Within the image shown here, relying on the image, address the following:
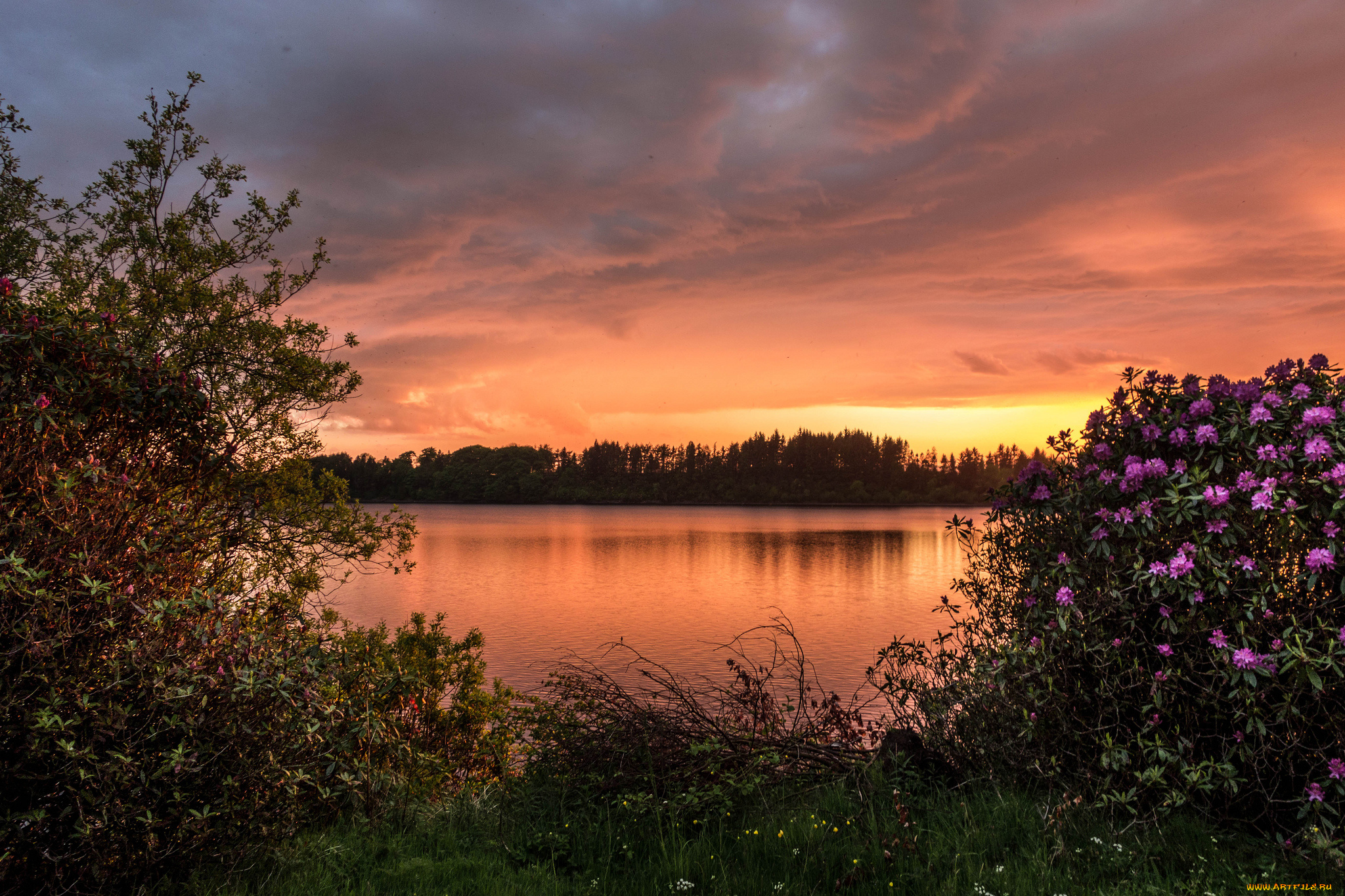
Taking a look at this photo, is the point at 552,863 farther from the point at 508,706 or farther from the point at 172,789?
the point at 508,706

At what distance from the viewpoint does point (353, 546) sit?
34.1 feet

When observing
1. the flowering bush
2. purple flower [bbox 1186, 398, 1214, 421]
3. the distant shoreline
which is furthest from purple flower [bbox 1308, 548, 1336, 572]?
the distant shoreline

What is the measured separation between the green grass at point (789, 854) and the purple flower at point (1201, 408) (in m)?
2.63

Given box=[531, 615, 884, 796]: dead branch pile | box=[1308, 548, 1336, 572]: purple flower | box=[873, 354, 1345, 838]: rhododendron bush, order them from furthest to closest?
box=[531, 615, 884, 796]: dead branch pile → box=[873, 354, 1345, 838]: rhododendron bush → box=[1308, 548, 1336, 572]: purple flower

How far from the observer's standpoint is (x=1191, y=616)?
4582 millimetres

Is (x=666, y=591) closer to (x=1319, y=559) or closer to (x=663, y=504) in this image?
(x=1319, y=559)

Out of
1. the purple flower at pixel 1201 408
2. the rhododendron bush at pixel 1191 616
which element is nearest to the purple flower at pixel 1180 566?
the rhododendron bush at pixel 1191 616

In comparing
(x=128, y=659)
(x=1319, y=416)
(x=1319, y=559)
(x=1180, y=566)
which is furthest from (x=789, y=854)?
(x=1319, y=416)

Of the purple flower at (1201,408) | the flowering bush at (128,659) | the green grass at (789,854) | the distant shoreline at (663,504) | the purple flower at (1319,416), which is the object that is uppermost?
the purple flower at (1201,408)

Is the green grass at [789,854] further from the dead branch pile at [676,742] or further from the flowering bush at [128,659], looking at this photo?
the flowering bush at [128,659]

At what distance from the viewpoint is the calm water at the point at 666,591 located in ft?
71.9

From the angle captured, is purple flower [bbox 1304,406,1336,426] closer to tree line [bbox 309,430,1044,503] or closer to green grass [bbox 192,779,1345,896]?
green grass [bbox 192,779,1345,896]

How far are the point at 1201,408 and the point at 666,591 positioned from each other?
3023 cm

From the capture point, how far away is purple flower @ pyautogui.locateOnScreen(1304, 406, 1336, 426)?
4.53 meters
